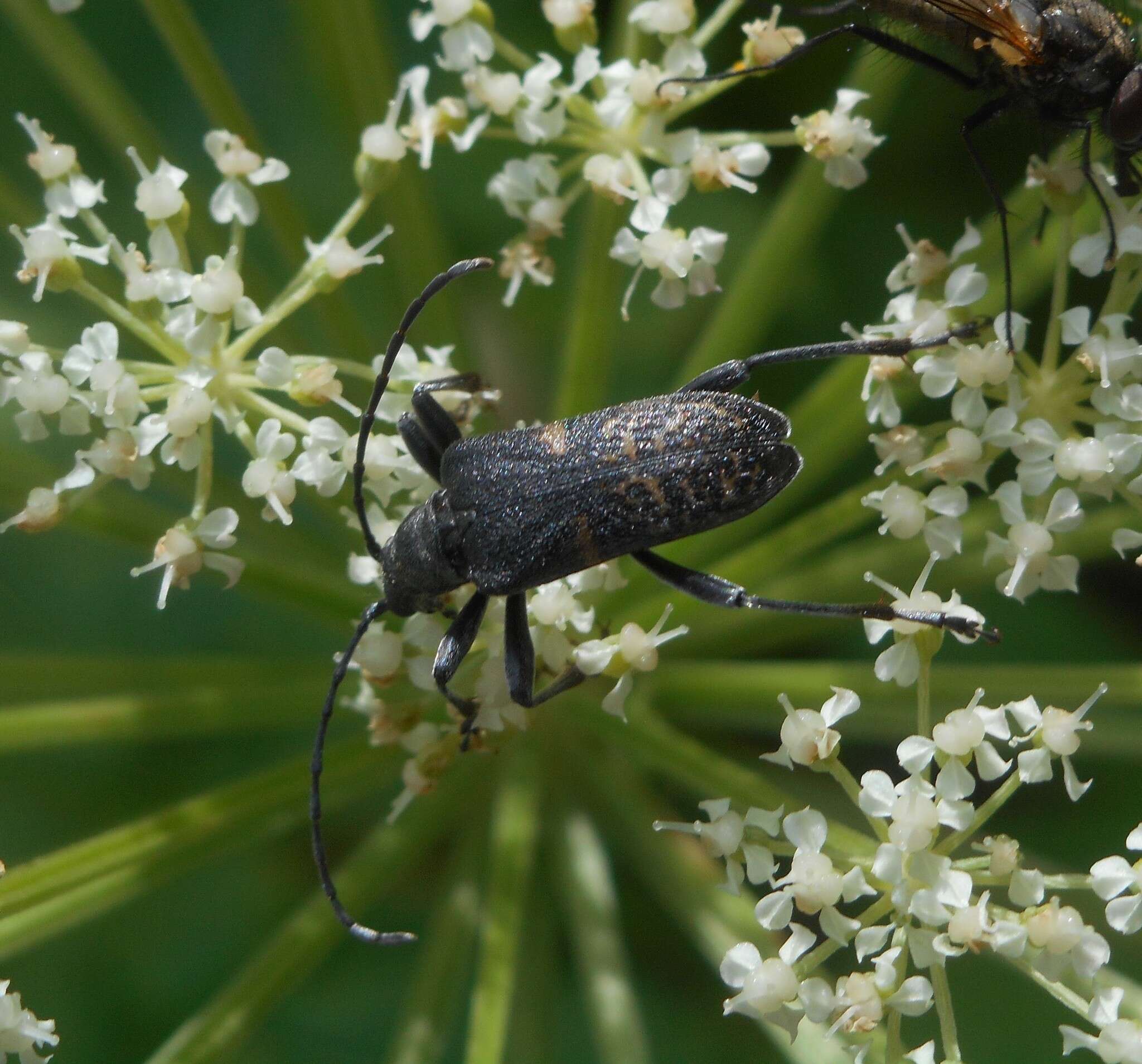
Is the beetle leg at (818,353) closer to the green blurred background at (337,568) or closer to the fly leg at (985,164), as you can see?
the fly leg at (985,164)

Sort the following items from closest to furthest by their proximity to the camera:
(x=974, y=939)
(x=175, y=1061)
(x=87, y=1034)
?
(x=974, y=939), (x=175, y=1061), (x=87, y=1034)

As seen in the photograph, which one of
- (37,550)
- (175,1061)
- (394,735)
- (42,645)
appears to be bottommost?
(175,1061)

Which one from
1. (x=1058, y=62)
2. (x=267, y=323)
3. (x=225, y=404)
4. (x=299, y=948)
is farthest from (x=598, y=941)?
(x=1058, y=62)

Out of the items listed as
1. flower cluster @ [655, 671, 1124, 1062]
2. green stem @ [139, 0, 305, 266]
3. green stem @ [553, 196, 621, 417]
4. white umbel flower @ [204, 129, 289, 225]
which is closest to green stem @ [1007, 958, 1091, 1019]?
flower cluster @ [655, 671, 1124, 1062]

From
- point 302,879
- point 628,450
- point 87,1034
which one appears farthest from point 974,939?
point 87,1034

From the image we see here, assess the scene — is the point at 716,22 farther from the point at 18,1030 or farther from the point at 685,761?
the point at 18,1030

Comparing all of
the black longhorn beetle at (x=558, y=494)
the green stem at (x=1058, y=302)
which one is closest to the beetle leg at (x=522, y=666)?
the black longhorn beetle at (x=558, y=494)

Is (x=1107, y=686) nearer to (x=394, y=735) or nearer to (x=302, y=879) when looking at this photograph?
(x=394, y=735)

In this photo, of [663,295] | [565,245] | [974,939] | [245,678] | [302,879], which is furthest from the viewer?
[565,245]

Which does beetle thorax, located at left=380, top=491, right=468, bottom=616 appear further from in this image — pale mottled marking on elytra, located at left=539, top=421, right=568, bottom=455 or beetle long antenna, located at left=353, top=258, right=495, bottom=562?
pale mottled marking on elytra, located at left=539, top=421, right=568, bottom=455
